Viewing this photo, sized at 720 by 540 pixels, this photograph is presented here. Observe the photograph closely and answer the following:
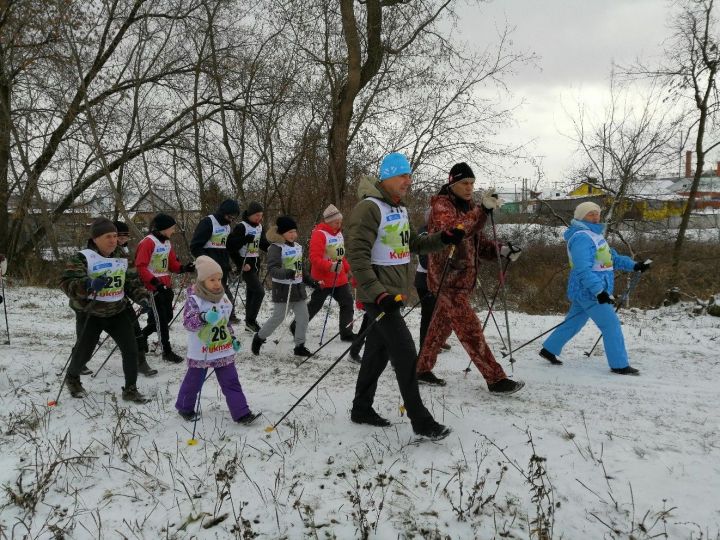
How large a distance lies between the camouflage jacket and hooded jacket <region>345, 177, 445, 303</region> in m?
2.78

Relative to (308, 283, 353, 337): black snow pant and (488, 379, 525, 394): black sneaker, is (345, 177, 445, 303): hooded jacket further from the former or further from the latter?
(308, 283, 353, 337): black snow pant

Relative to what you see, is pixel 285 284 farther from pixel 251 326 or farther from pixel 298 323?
pixel 251 326

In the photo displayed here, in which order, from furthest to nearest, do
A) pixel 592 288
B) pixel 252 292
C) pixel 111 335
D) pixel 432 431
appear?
1. pixel 252 292
2. pixel 592 288
3. pixel 111 335
4. pixel 432 431

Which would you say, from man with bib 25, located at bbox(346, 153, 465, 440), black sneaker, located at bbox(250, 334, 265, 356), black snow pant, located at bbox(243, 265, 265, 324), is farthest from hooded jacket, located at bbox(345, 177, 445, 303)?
black snow pant, located at bbox(243, 265, 265, 324)

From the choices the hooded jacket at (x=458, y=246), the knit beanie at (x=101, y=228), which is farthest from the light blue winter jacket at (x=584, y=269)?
the knit beanie at (x=101, y=228)

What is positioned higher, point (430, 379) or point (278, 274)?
point (278, 274)

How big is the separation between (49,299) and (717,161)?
17761 mm

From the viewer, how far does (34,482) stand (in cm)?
336

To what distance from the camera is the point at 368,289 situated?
3572 mm

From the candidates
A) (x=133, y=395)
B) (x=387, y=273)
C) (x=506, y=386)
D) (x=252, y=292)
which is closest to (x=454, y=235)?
(x=387, y=273)

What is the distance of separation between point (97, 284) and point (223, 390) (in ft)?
5.50

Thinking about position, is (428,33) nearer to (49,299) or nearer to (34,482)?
→ (49,299)

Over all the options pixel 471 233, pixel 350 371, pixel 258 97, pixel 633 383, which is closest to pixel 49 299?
pixel 258 97

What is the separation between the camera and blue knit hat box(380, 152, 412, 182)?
3.83m
